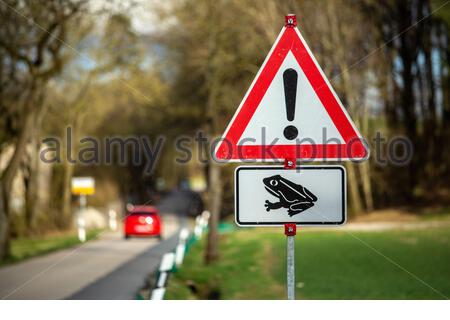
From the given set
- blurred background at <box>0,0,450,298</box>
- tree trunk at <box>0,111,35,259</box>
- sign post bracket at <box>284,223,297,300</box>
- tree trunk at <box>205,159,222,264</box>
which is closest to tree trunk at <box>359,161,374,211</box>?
blurred background at <box>0,0,450,298</box>

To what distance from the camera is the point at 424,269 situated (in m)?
13.6

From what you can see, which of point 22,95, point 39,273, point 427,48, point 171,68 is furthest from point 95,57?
point 39,273

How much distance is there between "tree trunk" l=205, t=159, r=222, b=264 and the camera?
18.2 metres

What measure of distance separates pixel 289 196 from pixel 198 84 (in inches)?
1064

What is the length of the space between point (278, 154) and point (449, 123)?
32729 mm

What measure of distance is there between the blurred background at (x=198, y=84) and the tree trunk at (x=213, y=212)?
238cm

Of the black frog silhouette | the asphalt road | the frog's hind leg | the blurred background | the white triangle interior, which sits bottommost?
the asphalt road

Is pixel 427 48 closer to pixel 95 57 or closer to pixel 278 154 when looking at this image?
pixel 95 57

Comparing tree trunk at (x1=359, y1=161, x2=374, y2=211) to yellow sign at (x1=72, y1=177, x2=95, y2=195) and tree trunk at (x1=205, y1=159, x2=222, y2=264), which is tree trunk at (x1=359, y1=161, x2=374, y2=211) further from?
tree trunk at (x1=205, y1=159, x2=222, y2=264)

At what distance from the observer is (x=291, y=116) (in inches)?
175

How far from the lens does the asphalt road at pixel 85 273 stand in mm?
11625

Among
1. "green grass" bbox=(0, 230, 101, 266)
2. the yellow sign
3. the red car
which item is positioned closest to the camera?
"green grass" bbox=(0, 230, 101, 266)

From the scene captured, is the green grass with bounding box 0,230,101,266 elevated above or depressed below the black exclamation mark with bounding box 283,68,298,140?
below

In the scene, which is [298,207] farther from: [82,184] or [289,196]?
[82,184]
